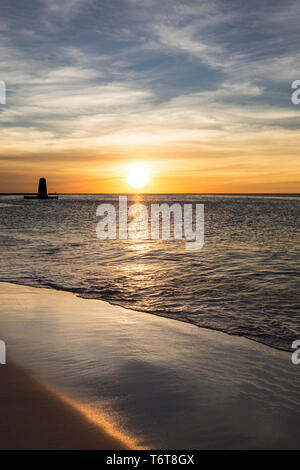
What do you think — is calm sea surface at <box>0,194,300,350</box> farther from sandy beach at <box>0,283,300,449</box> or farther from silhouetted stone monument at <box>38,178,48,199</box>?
silhouetted stone monument at <box>38,178,48,199</box>

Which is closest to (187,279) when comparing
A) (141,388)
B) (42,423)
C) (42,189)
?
(141,388)

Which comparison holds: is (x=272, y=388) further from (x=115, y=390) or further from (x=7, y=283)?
(x=7, y=283)

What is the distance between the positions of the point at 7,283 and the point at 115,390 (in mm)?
8146

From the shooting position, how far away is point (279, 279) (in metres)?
12.8

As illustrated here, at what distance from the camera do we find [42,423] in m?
3.90

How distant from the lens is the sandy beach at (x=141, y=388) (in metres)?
3.79

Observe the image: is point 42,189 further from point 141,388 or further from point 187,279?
point 141,388

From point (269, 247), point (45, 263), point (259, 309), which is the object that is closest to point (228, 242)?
point (269, 247)

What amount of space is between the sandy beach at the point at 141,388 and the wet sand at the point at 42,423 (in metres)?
0.01

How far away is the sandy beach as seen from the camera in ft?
12.4

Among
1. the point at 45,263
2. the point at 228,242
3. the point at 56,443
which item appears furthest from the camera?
the point at 228,242

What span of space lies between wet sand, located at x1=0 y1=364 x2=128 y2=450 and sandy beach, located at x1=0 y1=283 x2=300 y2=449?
11 mm

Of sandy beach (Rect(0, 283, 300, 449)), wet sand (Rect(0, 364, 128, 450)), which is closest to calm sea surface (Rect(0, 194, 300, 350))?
sandy beach (Rect(0, 283, 300, 449))

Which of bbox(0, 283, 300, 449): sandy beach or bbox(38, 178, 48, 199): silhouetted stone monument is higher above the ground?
bbox(38, 178, 48, 199): silhouetted stone monument
